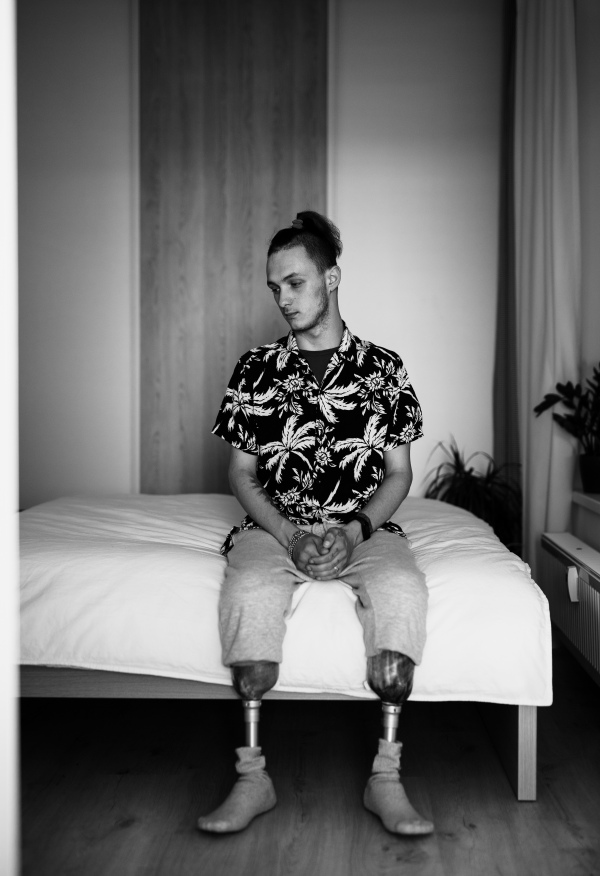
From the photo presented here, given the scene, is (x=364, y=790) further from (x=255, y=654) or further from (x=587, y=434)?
(x=587, y=434)

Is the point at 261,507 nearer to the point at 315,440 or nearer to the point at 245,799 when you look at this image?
the point at 315,440

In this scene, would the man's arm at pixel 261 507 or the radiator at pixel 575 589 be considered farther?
the radiator at pixel 575 589

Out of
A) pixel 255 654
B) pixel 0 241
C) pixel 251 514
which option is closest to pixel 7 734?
pixel 0 241

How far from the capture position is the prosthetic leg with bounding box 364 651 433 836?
179 centimetres

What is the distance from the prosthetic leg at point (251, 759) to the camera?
1774 millimetres

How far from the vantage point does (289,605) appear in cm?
191

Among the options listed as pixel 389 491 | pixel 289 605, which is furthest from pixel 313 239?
pixel 289 605

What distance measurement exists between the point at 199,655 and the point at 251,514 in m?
0.44

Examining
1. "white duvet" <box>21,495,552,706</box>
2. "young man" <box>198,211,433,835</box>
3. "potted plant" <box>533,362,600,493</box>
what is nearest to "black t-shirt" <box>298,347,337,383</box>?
"young man" <box>198,211,433,835</box>

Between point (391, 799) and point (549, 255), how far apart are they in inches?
77.5

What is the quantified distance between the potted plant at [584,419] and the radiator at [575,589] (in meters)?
0.23

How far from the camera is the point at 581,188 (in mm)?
3082

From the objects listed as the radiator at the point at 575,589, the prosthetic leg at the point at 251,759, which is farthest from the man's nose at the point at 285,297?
the radiator at the point at 575,589

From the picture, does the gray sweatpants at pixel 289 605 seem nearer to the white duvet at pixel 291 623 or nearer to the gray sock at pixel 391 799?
the white duvet at pixel 291 623
